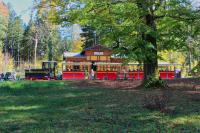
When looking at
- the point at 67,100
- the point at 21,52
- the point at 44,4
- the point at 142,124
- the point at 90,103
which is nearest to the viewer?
the point at 142,124

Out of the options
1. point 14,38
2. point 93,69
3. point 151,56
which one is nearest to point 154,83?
point 151,56

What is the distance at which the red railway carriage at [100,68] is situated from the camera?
47.6 meters

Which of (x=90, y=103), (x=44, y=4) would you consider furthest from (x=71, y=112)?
→ (x=44, y=4)

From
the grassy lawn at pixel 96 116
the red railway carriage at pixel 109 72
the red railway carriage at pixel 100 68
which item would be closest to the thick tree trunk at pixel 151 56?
the grassy lawn at pixel 96 116

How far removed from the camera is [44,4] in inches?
922

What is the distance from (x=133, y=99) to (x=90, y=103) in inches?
69.5

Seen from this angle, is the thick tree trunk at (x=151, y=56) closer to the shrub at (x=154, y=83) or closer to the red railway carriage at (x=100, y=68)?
the shrub at (x=154, y=83)

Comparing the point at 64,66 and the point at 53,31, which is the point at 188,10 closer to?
the point at 64,66

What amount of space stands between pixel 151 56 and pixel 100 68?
111 ft

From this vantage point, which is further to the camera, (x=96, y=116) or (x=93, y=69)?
(x=93, y=69)

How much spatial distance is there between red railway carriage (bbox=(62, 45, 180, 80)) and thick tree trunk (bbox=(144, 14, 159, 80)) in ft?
66.7

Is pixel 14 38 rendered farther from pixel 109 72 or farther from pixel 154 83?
pixel 154 83

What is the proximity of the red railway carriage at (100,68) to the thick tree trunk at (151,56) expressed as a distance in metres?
20.3

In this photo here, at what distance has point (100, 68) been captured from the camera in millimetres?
53719
